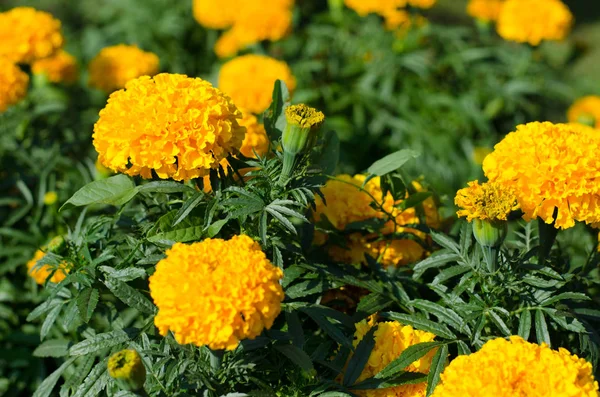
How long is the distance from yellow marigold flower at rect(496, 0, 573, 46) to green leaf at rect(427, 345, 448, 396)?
2567mm

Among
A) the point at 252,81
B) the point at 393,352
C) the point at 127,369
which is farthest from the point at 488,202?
the point at 252,81

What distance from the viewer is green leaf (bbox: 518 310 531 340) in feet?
5.86

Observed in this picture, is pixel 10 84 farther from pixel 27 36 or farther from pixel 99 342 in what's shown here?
pixel 99 342

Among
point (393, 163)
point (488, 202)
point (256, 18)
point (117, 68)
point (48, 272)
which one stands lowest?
point (48, 272)

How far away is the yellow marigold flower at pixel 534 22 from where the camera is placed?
389 cm

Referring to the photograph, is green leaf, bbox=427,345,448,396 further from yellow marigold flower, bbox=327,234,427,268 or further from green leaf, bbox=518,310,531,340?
yellow marigold flower, bbox=327,234,427,268

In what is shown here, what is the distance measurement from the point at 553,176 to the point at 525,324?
0.36m

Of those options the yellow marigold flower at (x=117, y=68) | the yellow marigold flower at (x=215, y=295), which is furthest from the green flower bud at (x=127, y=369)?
the yellow marigold flower at (x=117, y=68)

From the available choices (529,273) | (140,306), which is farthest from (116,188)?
(529,273)

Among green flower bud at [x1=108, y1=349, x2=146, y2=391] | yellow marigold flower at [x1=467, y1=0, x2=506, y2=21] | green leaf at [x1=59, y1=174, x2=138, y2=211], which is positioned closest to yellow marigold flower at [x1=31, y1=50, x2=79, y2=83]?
green leaf at [x1=59, y1=174, x2=138, y2=211]

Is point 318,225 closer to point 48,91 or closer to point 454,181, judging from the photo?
point 454,181

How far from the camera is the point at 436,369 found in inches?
69.6

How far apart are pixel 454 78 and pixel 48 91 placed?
7.22ft

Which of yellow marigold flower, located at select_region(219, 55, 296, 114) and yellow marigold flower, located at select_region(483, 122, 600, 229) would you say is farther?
yellow marigold flower, located at select_region(219, 55, 296, 114)
